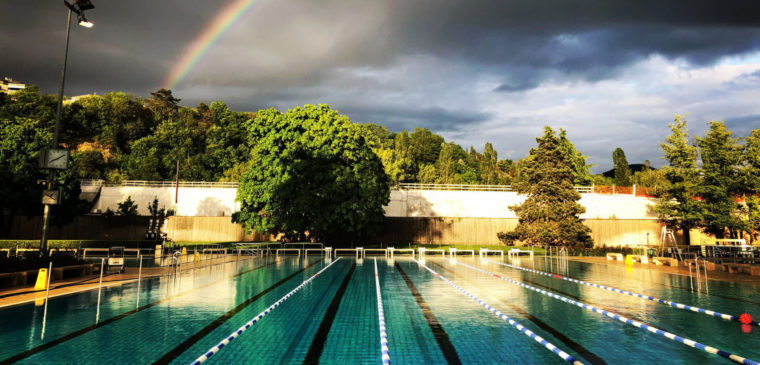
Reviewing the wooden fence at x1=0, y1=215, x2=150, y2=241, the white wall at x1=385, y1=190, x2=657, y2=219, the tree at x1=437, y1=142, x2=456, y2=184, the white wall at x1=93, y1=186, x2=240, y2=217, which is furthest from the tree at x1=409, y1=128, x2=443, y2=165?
the wooden fence at x1=0, y1=215, x2=150, y2=241

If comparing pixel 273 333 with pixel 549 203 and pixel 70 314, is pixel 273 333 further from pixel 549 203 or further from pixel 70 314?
pixel 549 203

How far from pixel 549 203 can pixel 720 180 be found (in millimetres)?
14037

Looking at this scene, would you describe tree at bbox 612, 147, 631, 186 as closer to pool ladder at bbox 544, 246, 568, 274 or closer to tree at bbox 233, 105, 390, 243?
pool ladder at bbox 544, 246, 568, 274

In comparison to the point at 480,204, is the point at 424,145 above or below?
above

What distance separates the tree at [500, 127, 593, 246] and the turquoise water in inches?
853

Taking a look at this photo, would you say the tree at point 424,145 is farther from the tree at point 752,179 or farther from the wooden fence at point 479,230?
the tree at point 752,179

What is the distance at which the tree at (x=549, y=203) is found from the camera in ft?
119

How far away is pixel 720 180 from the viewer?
122 feet

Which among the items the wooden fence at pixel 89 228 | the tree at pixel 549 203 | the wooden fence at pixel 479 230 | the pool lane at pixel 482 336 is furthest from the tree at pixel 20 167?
the tree at pixel 549 203

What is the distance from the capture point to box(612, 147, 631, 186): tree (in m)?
70.8

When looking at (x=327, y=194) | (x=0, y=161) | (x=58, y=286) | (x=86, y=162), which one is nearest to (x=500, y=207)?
(x=327, y=194)

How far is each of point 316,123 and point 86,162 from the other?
4651 centimetres

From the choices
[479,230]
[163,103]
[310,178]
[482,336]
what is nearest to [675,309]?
[482,336]

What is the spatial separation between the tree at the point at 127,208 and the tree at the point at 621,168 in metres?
67.0
